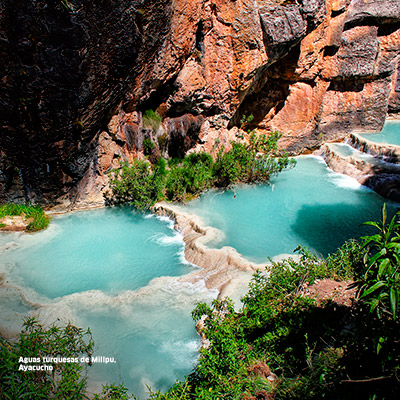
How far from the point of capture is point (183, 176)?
1072 cm

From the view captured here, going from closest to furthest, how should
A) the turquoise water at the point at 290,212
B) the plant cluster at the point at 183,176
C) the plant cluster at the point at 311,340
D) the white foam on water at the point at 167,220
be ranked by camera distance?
the plant cluster at the point at 311,340 < the turquoise water at the point at 290,212 < the white foam on water at the point at 167,220 < the plant cluster at the point at 183,176

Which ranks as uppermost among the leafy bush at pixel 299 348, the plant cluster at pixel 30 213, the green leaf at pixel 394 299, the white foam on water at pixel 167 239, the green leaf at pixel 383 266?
the green leaf at pixel 383 266

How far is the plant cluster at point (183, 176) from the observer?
33.9ft

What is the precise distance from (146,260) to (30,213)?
4.29m

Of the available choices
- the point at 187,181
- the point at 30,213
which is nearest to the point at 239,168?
the point at 187,181

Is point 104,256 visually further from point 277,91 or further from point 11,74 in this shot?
point 277,91

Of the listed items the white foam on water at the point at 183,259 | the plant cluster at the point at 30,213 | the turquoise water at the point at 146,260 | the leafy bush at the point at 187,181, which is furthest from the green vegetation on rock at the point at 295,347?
the leafy bush at the point at 187,181

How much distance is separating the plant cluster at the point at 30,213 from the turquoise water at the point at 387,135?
44.5 feet

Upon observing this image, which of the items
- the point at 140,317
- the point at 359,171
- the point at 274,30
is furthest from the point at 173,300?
the point at 274,30

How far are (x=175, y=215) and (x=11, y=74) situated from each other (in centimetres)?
555

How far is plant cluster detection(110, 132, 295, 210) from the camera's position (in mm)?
10328

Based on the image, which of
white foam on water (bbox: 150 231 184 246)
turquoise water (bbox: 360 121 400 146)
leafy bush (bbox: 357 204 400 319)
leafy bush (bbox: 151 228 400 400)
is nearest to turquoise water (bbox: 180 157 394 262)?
white foam on water (bbox: 150 231 184 246)

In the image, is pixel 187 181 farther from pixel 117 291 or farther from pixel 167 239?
pixel 117 291

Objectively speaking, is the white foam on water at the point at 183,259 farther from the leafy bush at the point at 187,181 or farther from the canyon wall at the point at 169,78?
the canyon wall at the point at 169,78
